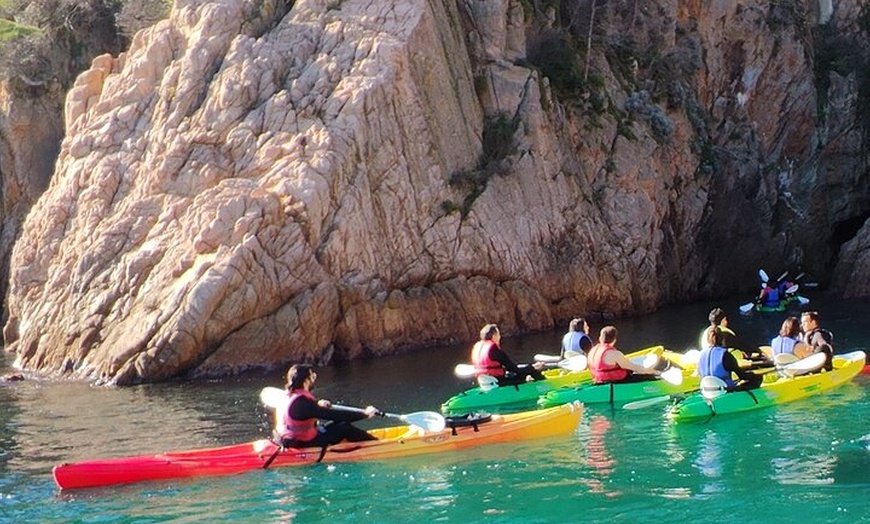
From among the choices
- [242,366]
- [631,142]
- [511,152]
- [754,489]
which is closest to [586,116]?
[631,142]

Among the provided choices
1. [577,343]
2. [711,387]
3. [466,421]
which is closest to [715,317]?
[577,343]

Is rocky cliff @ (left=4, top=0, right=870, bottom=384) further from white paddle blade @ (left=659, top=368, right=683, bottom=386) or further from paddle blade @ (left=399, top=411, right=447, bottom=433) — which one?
paddle blade @ (left=399, top=411, right=447, bottom=433)

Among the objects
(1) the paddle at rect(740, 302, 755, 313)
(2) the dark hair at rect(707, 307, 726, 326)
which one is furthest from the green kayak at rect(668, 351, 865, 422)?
(1) the paddle at rect(740, 302, 755, 313)

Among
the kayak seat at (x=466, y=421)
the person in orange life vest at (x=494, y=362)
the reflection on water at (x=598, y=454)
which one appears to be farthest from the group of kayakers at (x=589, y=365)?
the reflection on water at (x=598, y=454)

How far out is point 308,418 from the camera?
1744 cm

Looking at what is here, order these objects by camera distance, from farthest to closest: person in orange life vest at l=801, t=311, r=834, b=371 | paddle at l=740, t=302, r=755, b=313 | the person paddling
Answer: paddle at l=740, t=302, r=755, b=313 < the person paddling < person in orange life vest at l=801, t=311, r=834, b=371

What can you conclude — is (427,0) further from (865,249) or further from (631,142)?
(865,249)

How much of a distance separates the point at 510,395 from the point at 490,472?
20.6ft

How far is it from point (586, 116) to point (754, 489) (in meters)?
22.8

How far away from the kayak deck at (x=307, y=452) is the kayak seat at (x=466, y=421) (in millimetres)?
14

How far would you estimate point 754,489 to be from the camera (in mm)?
15234

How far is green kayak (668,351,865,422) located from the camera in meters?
19.8

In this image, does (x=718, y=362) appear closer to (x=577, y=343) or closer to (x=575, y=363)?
(x=575, y=363)

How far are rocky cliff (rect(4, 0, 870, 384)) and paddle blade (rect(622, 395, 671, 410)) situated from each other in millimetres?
9212
